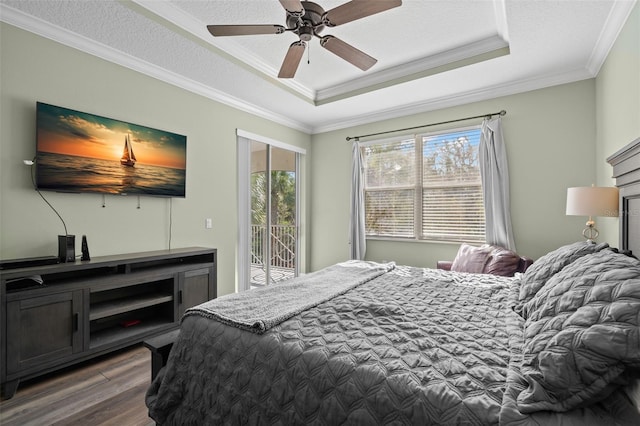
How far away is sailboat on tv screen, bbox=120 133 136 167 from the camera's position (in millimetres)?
2855

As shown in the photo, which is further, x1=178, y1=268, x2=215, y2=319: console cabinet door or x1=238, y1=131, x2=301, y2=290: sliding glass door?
x1=238, y1=131, x2=301, y2=290: sliding glass door

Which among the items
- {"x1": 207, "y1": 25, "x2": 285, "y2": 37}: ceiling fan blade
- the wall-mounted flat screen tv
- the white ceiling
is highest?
the white ceiling

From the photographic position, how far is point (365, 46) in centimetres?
311

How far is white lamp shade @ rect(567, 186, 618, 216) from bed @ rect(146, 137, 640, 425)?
513mm

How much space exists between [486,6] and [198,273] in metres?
3.61

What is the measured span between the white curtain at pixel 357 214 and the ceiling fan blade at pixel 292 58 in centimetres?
222

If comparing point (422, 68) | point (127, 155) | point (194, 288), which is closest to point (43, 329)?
point (194, 288)

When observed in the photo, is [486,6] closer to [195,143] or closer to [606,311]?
[606,311]

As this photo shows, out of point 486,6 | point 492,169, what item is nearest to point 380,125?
point 492,169

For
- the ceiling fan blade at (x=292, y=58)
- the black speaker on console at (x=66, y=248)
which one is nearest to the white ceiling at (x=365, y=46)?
the ceiling fan blade at (x=292, y=58)

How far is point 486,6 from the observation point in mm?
2494

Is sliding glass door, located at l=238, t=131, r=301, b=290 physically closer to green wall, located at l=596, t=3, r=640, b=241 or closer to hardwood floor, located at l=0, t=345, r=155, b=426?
hardwood floor, located at l=0, t=345, r=155, b=426

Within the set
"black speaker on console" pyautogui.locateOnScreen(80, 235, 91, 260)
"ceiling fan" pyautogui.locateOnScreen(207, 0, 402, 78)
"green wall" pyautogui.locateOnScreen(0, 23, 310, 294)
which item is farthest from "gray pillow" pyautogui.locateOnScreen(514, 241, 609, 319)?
"green wall" pyautogui.locateOnScreen(0, 23, 310, 294)

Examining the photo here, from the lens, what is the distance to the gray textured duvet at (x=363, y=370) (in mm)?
906
